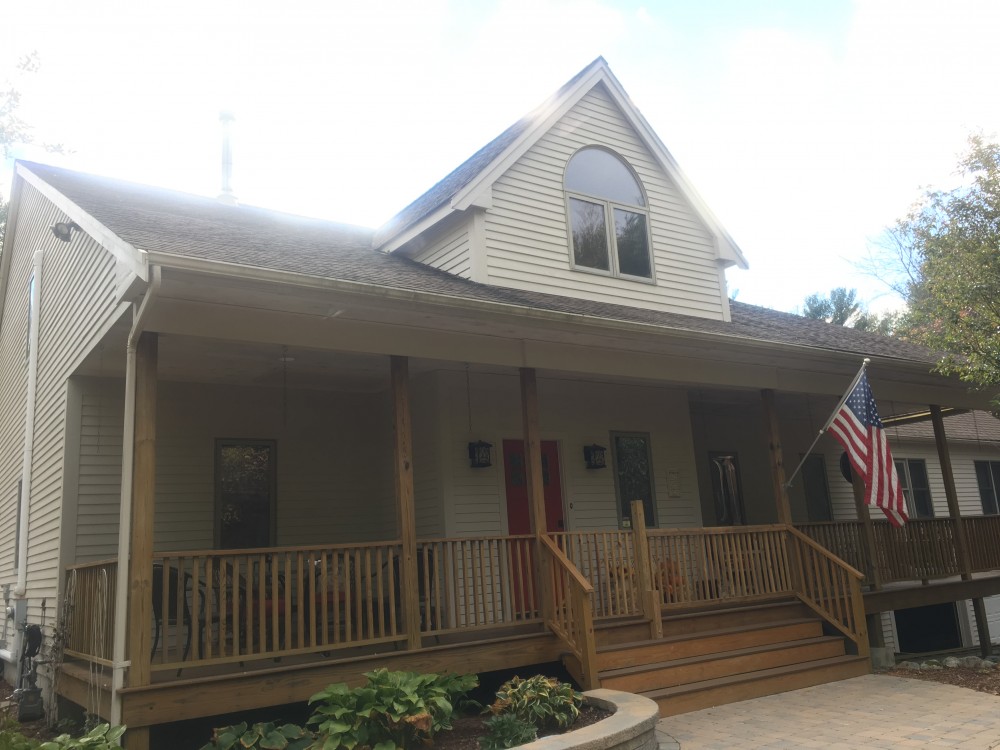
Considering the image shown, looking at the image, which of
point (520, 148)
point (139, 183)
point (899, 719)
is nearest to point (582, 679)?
point (899, 719)

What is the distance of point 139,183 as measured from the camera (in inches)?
524

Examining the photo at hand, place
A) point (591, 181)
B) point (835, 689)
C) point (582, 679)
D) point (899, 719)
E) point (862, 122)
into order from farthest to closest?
point (862, 122) → point (591, 181) → point (835, 689) → point (582, 679) → point (899, 719)

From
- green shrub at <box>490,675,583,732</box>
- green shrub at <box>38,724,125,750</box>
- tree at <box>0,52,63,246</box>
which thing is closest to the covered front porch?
green shrub at <box>38,724,125,750</box>

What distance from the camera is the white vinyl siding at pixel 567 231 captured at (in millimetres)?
10859

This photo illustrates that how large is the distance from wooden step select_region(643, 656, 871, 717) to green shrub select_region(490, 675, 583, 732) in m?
1.62

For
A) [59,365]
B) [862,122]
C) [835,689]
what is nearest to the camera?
[835,689]

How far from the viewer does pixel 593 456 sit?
36.3 feet

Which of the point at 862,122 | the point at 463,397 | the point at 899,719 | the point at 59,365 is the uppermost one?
the point at 862,122

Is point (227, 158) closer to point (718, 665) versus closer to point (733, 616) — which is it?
point (733, 616)

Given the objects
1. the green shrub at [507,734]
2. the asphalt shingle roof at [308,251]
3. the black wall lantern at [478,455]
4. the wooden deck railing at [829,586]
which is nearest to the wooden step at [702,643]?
the wooden deck railing at [829,586]

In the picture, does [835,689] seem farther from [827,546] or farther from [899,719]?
[827,546]

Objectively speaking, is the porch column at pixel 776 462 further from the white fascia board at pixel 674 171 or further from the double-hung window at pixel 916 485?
the double-hung window at pixel 916 485

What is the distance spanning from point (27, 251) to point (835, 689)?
40.7 feet

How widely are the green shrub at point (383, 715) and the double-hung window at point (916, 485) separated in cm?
1406
